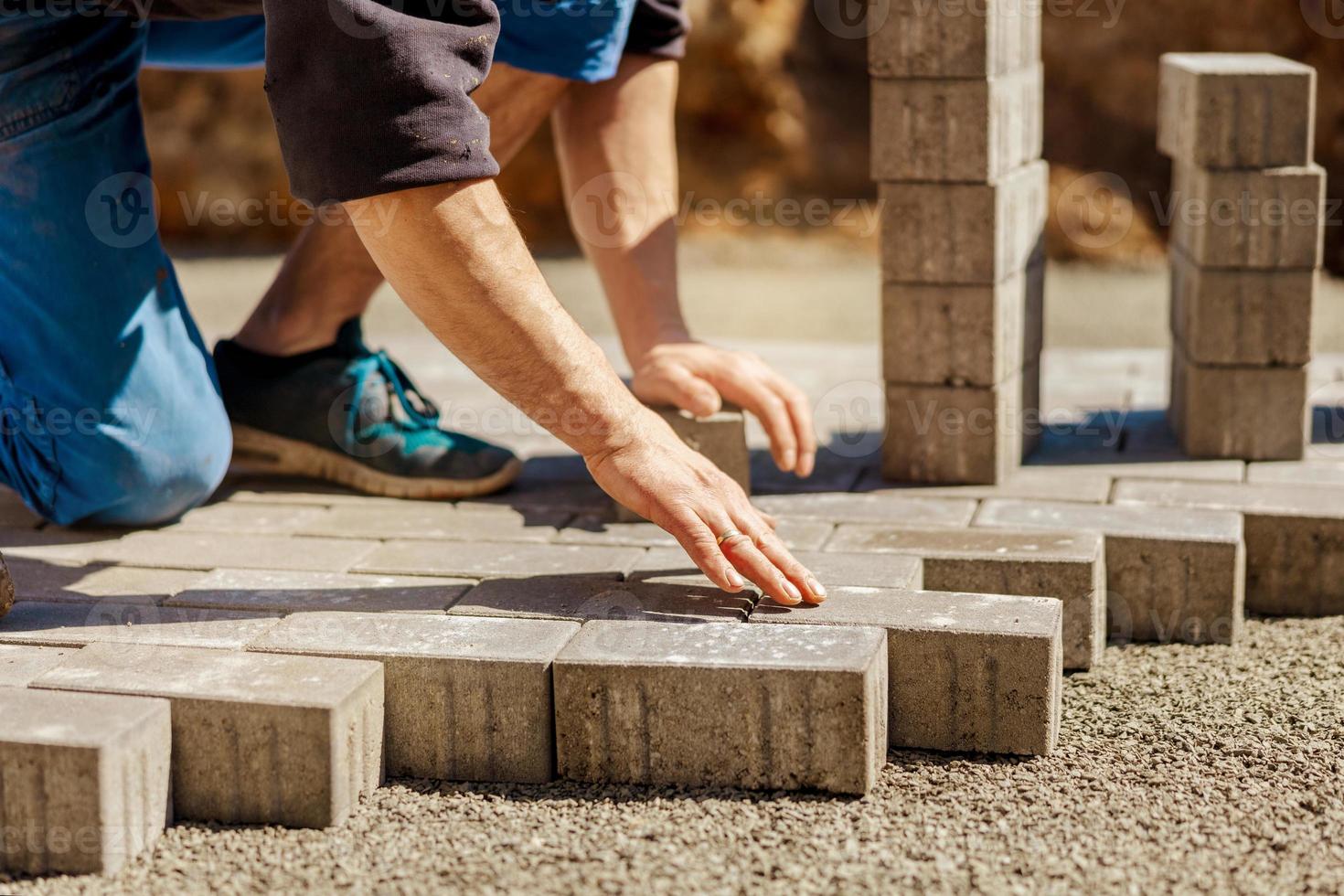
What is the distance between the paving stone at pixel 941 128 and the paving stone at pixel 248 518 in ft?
4.23

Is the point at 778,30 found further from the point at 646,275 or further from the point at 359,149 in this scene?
the point at 359,149

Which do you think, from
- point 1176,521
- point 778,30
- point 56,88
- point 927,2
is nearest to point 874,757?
point 1176,521

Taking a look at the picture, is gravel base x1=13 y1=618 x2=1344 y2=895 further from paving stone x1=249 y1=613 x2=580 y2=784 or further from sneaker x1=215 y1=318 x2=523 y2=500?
sneaker x1=215 y1=318 x2=523 y2=500

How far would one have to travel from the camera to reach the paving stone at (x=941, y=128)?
2.71 metres

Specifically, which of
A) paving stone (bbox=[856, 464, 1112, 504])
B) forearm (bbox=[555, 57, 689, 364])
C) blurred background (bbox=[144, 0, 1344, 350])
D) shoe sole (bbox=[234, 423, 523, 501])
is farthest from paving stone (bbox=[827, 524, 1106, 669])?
blurred background (bbox=[144, 0, 1344, 350])

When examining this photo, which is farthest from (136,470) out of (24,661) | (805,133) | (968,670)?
(805,133)

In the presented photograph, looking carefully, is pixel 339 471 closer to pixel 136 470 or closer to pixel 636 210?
pixel 136 470

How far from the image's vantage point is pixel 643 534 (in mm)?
2572

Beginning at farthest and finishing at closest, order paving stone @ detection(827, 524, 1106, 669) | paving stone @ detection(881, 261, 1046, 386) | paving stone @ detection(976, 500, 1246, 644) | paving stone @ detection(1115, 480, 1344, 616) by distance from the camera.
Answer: paving stone @ detection(881, 261, 1046, 386) < paving stone @ detection(1115, 480, 1344, 616) < paving stone @ detection(976, 500, 1246, 644) < paving stone @ detection(827, 524, 1106, 669)

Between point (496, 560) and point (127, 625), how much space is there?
0.58 metres

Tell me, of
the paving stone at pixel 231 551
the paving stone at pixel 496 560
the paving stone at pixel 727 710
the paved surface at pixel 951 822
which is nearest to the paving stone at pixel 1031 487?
the paved surface at pixel 951 822

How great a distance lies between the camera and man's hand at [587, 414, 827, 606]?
201 centimetres

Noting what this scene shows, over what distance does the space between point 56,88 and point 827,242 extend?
6.50 meters

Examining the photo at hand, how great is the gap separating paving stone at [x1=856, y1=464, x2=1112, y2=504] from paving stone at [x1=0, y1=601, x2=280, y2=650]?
127cm
